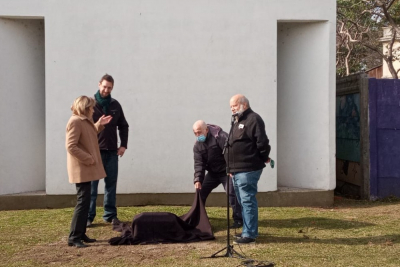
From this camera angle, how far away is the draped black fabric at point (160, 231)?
275 inches

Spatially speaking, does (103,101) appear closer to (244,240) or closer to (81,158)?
(81,158)

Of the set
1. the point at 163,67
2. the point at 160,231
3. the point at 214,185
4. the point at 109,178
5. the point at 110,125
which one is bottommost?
the point at 160,231

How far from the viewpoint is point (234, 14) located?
9664mm

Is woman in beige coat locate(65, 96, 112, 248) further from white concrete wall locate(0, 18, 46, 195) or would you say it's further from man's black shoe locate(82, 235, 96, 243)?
white concrete wall locate(0, 18, 46, 195)

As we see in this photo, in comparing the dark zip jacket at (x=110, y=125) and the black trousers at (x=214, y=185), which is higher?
the dark zip jacket at (x=110, y=125)

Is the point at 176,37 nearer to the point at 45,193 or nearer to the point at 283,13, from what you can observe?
the point at 283,13

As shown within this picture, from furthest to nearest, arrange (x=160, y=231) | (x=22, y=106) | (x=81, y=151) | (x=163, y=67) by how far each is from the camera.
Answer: (x=22, y=106) → (x=163, y=67) → (x=160, y=231) → (x=81, y=151)

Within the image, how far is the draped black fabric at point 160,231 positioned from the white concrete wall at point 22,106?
3.35 metres

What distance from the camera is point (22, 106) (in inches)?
385

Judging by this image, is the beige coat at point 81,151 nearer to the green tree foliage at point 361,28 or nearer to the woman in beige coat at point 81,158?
the woman in beige coat at point 81,158

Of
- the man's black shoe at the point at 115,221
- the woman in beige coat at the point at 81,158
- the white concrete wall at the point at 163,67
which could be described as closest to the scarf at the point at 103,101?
the woman in beige coat at the point at 81,158

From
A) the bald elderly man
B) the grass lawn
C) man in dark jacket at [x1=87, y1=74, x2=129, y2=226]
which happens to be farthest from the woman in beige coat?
the bald elderly man

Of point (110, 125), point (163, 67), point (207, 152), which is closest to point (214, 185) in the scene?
point (207, 152)

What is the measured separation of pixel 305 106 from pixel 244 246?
13.6ft
